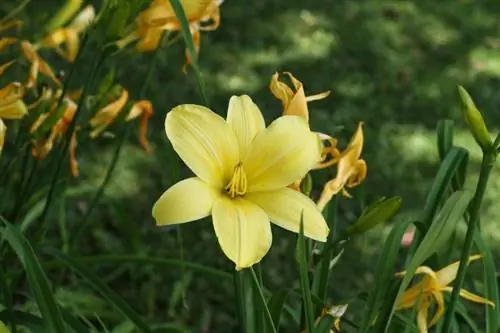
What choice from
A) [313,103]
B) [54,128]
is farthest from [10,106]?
[313,103]

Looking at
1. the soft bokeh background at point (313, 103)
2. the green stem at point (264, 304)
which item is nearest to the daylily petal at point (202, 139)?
the green stem at point (264, 304)

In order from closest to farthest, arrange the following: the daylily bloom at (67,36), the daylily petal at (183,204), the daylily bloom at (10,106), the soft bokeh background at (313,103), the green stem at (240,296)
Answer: the daylily petal at (183,204) < the green stem at (240,296) < the daylily bloom at (10,106) < the daylily bloom at (67,36) < the soft bokeh background at (313,103)

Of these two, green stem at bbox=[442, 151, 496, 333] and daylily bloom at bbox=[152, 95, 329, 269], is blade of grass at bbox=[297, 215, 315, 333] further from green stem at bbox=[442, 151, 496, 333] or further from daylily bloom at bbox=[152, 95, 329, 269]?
green stem at bbox=[442, 151, 496, 333]

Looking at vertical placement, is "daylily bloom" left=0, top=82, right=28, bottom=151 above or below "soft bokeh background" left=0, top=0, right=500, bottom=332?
above

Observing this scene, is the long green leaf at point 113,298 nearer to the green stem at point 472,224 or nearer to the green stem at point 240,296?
the green stem at point 240,296

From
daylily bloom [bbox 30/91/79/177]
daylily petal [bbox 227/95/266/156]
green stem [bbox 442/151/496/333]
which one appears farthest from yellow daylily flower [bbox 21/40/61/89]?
green stem [bbox 442/151/496/333]

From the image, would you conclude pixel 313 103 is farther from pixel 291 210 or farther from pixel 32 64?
pixel 291 210
